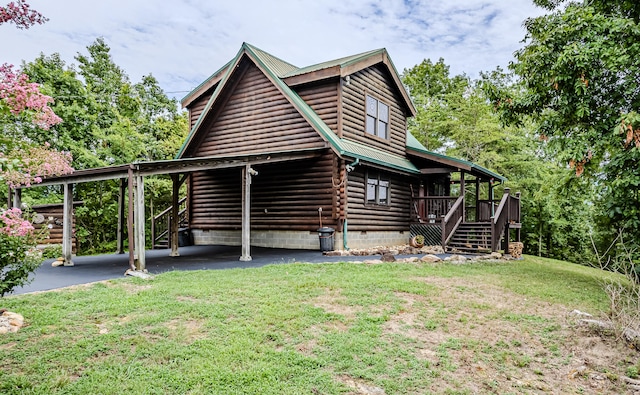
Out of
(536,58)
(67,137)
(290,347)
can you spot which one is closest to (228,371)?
(290,347)

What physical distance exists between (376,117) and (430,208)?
4646 millimetres

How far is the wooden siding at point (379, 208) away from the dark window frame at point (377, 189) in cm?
11

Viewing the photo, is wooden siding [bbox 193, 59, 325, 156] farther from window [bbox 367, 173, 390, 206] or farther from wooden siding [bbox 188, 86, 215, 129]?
window [bbox 367, 173, 390, 206]

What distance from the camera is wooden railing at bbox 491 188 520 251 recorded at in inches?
490

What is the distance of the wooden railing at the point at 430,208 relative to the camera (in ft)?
53.1

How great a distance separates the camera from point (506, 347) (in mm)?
4766

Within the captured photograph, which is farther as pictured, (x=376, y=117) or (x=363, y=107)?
(x=376, y=117)

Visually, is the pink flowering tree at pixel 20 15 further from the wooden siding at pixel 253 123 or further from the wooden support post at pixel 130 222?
the wooden siding at pixel 253 123

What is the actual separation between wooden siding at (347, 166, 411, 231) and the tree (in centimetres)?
609

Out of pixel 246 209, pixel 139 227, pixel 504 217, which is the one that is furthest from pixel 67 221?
pixel 504 217

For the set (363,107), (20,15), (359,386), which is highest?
(363,107)

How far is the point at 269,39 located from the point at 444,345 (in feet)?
92.5

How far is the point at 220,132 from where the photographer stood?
15727 millimetres

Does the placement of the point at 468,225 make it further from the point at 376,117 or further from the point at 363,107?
the point at 363,107
